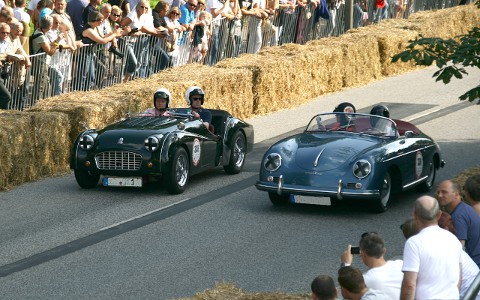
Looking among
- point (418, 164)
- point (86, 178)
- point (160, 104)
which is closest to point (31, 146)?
point (86, 178)

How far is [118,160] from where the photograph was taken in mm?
17234

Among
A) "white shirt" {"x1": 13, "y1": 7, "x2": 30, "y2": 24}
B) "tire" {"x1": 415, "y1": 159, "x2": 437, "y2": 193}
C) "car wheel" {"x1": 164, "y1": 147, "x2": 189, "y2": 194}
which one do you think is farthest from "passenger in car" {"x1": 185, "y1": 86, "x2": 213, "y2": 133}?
"white shirt" {"x1": 13, "y1": 7, "x2": 30, "y2": 24}

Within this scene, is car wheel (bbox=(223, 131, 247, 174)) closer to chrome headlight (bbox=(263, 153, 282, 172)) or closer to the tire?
chrome headlight (bbox=(263, 153, 282, 172))

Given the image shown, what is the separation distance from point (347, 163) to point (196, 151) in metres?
2.95

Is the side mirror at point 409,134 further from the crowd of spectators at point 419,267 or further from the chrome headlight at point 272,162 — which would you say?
the crowd of spectators at point 419,267

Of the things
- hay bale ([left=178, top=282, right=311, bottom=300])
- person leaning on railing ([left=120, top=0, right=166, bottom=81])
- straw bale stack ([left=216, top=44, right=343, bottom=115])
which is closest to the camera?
hay bale ([left=178, top=282, right=311, bottom=300])

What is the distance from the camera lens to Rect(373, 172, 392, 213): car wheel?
16.1m

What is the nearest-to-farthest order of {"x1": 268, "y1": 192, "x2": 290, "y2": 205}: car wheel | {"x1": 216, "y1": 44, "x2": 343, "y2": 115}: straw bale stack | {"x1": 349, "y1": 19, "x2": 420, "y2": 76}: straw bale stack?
{"x1": 268, "y1": 192, "x2": 290, "y2": 205}: car wheel → {"x1": 216, "y1": 44, "x2": 343, "y2": 115}: straw bale stack → {"x1": 349, "y1": 19, "x2": 420, "y2": 76}: straw bale stack

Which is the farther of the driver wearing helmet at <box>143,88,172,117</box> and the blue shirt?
the driver wearing helmet at <box>143,88,172,117</box>

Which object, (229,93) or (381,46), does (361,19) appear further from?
(229,93)

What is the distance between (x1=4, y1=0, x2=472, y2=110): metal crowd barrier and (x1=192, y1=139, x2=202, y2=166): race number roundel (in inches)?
155

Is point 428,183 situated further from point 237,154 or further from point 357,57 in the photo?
point 357,57

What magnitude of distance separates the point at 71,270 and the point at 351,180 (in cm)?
441

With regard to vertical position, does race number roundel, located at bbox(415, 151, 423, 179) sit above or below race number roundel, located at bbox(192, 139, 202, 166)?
above
